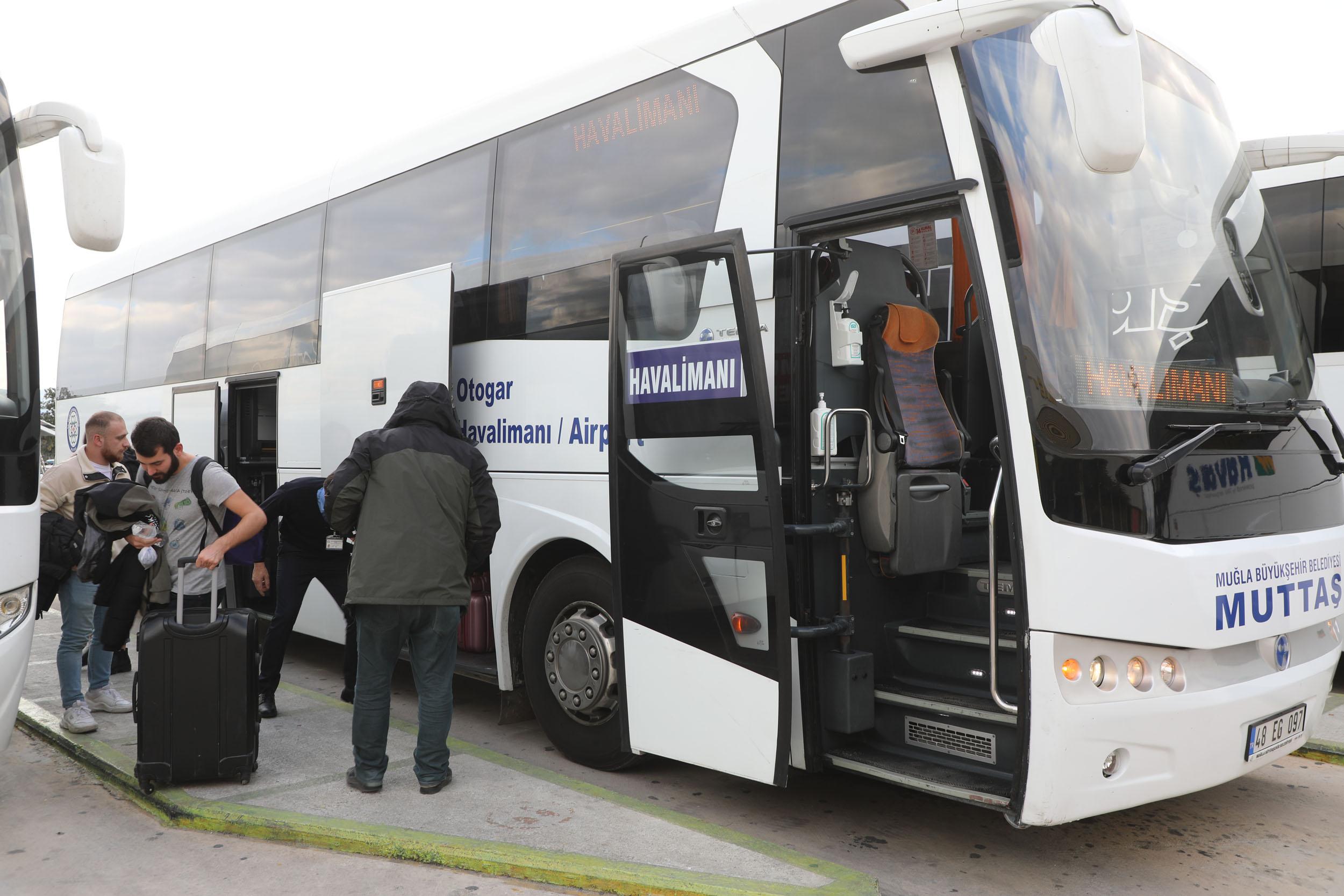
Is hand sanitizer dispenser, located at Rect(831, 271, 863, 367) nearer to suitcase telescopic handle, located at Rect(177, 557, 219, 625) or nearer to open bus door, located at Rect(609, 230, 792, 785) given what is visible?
open bus door, located at Rect(609, 230, 792, 785)

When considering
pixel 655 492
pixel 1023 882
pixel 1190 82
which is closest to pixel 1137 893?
pixel 1023 882

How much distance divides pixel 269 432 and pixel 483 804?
13.9 ft

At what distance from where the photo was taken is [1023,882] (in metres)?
4.08

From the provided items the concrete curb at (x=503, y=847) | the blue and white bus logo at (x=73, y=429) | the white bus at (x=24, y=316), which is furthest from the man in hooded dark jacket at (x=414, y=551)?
the blue and white bus logo at (x=73, y=429)

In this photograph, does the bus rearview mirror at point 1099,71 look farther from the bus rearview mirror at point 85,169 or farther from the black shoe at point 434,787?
the bus rearview mirror at point 85,169

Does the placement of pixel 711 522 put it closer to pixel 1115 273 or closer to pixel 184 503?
pixel 1115 273

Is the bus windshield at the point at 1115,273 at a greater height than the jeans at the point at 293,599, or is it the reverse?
the bus windshield at the point at 1115,273

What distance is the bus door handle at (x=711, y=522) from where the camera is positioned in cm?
445

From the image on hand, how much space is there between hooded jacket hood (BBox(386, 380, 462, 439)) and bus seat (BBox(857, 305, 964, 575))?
1937 millimetres

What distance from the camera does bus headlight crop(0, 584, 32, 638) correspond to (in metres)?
4.30

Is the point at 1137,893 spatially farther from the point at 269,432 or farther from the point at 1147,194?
the point at 269,432

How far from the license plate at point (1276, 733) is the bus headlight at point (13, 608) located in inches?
190

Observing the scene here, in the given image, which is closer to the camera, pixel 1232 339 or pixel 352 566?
pixel 1232 339

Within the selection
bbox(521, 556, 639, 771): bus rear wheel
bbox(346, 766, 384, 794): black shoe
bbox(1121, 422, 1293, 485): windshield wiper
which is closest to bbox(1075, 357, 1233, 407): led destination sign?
bbox(1121, 422, 1293, 485): windshield wiper
